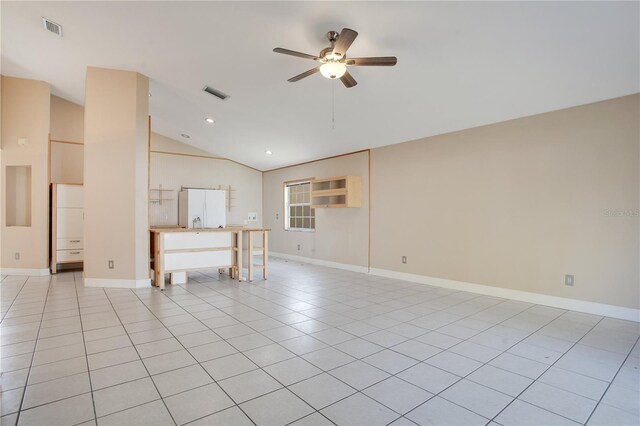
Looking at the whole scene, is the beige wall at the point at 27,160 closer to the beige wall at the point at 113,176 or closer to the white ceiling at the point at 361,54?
the white ceiling at the point at 361,54

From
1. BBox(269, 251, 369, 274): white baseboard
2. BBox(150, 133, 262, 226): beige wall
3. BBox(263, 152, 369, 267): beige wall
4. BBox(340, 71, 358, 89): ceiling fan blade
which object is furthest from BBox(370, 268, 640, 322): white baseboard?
BBox(150, 133, 262, 226): beige wall

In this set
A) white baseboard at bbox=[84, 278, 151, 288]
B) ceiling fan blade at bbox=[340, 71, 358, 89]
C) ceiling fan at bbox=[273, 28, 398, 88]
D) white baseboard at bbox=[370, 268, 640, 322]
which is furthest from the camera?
white baseboard at bbox=[84, 278, 151, 288]

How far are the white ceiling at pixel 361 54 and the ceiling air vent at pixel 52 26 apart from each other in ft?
Answer: 0.25

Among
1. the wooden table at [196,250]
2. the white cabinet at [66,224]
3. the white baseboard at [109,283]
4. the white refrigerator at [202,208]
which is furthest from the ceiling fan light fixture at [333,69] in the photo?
the white cabinet at [66,224]

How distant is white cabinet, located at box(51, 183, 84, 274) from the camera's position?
249 inches

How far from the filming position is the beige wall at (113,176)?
201 inches

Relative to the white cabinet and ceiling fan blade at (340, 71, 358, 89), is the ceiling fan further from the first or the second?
the white cabinet

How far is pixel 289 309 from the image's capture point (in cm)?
402

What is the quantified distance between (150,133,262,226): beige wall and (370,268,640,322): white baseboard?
540 cm

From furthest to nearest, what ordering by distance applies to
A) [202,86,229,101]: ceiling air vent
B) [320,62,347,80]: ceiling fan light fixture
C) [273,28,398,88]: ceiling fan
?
[202,86,229,101]: ceiling air vent
[320,62,347,80]: ceiling fan light fixture
[273,28,398,88]: ceiling fan

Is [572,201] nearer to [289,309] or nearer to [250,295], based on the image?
[289,309]

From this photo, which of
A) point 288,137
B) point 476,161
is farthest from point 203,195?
point 476,161

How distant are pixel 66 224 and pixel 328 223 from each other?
5.32m

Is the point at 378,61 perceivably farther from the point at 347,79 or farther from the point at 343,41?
the point at 347,79
